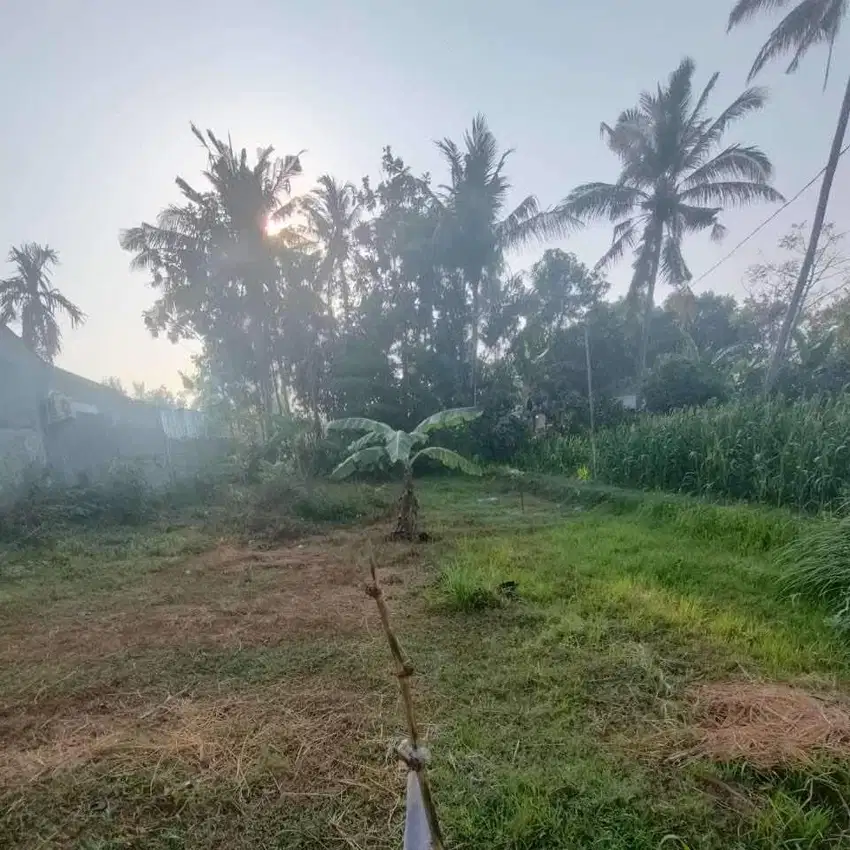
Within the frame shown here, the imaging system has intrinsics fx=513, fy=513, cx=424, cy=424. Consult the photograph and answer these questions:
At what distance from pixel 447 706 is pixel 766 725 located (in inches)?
61.1

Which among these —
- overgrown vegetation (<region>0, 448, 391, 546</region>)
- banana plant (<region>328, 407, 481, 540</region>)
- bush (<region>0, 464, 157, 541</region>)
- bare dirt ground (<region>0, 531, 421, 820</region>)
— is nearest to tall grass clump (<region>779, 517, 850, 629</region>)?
bare dirt ground (<region>0, 531, 421, 820</region>)

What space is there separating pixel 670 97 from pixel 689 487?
13.6 m

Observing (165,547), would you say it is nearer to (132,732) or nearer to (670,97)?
(132,732)

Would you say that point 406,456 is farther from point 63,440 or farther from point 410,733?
point 63,440

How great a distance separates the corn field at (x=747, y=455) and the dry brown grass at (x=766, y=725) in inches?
165

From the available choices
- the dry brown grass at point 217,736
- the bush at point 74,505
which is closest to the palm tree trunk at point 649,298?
the bush at point 74,505

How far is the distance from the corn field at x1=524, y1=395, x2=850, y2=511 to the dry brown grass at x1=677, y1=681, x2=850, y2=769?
4.19m

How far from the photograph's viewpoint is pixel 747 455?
7.36 metres

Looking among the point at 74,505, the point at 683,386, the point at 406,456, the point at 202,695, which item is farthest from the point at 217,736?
the point at 683,386

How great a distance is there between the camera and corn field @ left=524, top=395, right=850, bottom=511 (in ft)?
20.8

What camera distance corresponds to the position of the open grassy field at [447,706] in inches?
80.4

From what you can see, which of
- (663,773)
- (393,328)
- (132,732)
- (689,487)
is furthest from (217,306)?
(663,773)

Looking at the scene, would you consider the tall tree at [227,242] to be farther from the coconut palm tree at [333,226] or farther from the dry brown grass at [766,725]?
the dry brown grass at [766,725]

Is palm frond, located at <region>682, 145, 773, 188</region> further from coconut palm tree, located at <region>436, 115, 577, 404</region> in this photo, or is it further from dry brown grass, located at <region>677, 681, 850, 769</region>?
dry brown grass, located at <region>677, 681, 850, 769</region>
